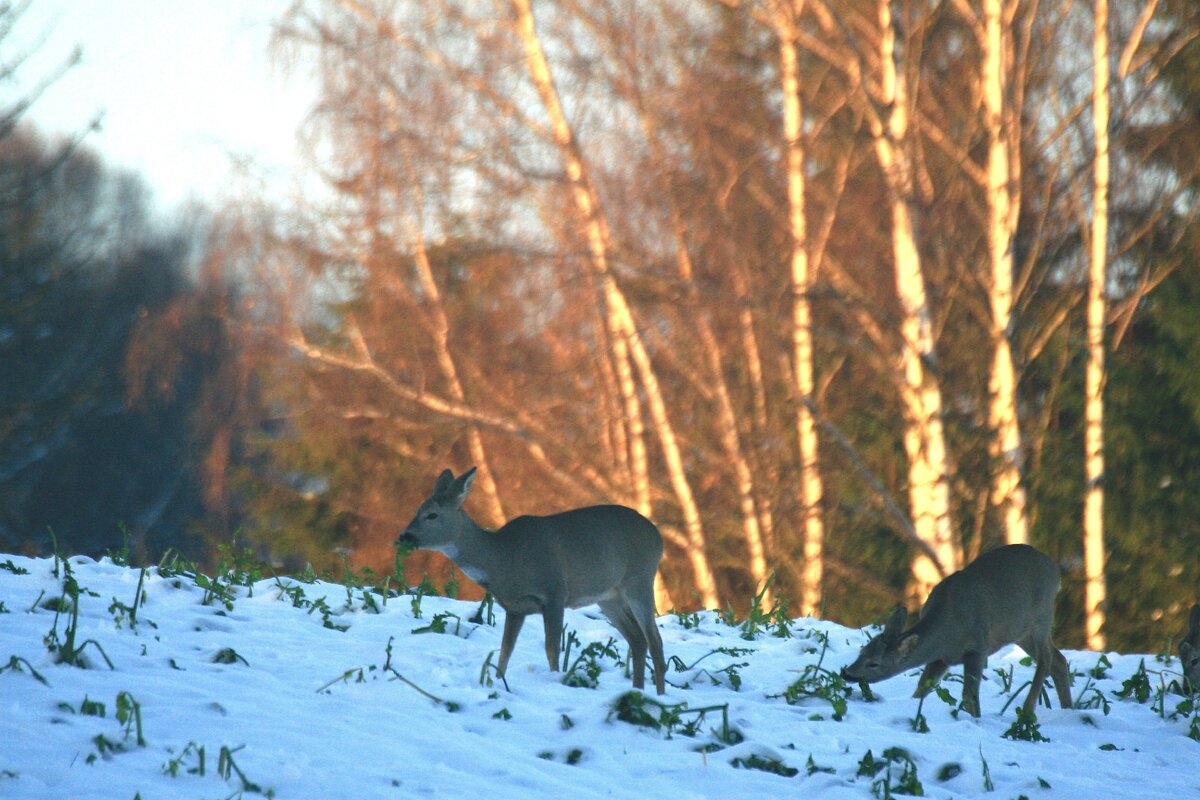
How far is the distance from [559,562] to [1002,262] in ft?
25.1

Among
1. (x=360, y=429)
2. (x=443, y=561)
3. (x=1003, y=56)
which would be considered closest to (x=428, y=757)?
(x=1003, y=56)

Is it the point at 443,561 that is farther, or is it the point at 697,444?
the point at 443,561

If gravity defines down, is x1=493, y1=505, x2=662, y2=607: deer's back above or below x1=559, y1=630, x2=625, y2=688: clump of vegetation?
above

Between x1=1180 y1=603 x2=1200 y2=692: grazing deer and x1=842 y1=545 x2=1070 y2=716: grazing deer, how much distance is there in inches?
30.6

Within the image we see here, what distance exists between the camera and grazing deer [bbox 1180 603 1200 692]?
24.9 feet

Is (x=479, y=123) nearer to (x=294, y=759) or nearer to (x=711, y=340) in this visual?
(x=711, y=340)

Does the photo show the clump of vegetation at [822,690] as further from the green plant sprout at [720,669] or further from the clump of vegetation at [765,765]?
the clump of vegetation at [765,765]

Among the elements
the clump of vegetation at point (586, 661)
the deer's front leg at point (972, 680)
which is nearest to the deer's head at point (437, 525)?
the clump of vegetation at point (586, 661)

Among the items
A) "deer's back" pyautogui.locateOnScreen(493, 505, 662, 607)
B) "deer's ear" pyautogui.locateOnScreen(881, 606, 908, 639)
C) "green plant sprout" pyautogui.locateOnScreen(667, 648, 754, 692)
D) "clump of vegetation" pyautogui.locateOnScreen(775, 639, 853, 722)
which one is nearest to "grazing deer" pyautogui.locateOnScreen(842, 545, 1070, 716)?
"deer's ear" pyautogui.locateOnScreen(881, 606, 908, 639)

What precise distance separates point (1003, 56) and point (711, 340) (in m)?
4.84

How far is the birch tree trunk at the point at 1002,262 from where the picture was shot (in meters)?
12.7

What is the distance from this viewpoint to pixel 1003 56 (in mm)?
12766

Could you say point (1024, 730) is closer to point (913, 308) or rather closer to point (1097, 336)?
point (913, 308)

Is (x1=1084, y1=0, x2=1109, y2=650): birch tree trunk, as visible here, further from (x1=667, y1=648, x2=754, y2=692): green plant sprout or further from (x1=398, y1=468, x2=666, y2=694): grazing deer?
(x1=398, y1=468, x2=666, y2=694): grazing deer
